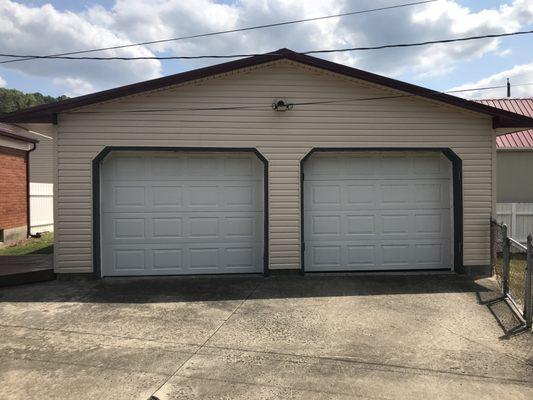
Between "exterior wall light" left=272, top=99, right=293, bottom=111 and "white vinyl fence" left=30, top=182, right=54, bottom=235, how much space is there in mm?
10420

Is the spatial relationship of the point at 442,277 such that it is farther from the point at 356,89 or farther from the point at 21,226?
the point at 21,226

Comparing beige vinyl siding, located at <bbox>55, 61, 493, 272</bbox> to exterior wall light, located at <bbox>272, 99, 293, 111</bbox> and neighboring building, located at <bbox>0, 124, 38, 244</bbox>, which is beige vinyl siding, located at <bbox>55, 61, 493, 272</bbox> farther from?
neighboring building, located at <bbox>0, 124, 38, 244</bbox>

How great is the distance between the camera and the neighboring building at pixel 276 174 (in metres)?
8.45

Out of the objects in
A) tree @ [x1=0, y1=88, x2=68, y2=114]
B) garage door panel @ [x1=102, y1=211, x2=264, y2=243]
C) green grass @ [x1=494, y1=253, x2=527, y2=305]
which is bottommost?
green grass @ [x1=494, y1=253, x2=527, y2=305]

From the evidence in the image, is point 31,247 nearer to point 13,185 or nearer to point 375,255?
point 13,185

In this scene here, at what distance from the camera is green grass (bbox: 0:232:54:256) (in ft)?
40.3

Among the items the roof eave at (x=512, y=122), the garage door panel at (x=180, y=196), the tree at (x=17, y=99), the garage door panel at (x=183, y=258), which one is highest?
the tree at (x=17, y=99)

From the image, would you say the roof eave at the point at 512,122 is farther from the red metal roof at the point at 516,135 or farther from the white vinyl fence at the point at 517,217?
the red metal roof at the point at 516,135

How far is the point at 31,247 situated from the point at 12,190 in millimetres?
2332

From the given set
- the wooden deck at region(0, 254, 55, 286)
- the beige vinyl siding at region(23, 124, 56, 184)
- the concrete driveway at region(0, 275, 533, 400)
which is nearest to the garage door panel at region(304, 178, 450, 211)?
the concrete driveway at region(0, 275, 533, 400)

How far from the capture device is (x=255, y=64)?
8.55 meters

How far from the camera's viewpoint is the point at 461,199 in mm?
8789

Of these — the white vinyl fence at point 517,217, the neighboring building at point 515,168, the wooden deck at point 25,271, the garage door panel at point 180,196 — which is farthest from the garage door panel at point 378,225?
the neighboring building at point 515,168

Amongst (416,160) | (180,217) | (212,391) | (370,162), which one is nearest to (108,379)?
(212,391)
